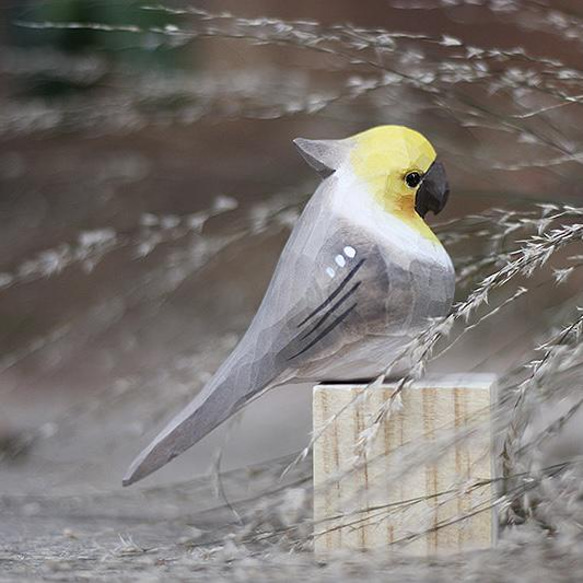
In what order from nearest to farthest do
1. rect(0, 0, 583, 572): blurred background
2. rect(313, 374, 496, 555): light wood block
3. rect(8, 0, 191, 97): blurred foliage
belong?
rect(313, 374, 496, 555): light wood block < rect(0, 0, 583, 572): blurred background < rect(8, 0, 191, 97): blurred foliage

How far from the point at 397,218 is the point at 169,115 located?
10.7 inches

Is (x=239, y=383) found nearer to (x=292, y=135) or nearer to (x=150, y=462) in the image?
(x=150, y=462)

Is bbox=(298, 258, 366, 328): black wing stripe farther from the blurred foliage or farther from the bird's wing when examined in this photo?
the blurred foliage

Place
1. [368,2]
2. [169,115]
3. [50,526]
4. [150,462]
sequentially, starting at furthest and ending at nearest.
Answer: [368,2] → [50,526] → [169,115] → [150,462]

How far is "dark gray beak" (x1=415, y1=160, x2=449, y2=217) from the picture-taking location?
1.01m

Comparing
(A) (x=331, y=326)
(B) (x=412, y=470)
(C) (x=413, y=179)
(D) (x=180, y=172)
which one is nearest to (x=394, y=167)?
(C) (x=413, y=179)

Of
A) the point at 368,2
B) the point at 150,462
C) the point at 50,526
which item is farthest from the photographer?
the point at 368,2

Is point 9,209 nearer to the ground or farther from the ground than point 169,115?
nearer to the ground

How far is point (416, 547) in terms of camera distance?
3.18 ft

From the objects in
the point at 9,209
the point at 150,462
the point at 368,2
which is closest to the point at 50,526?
the point at 150,462

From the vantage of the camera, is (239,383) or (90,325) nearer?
(239,383)

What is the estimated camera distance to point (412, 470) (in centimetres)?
95

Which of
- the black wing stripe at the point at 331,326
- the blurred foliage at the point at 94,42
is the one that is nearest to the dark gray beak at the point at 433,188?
the black wing stripe at the point at 331,326

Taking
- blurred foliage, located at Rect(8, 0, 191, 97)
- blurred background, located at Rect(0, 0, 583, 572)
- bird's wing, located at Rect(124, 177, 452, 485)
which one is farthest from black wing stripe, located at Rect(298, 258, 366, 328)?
blurred foliage, located at Rect(8, 0, 191, 97)
